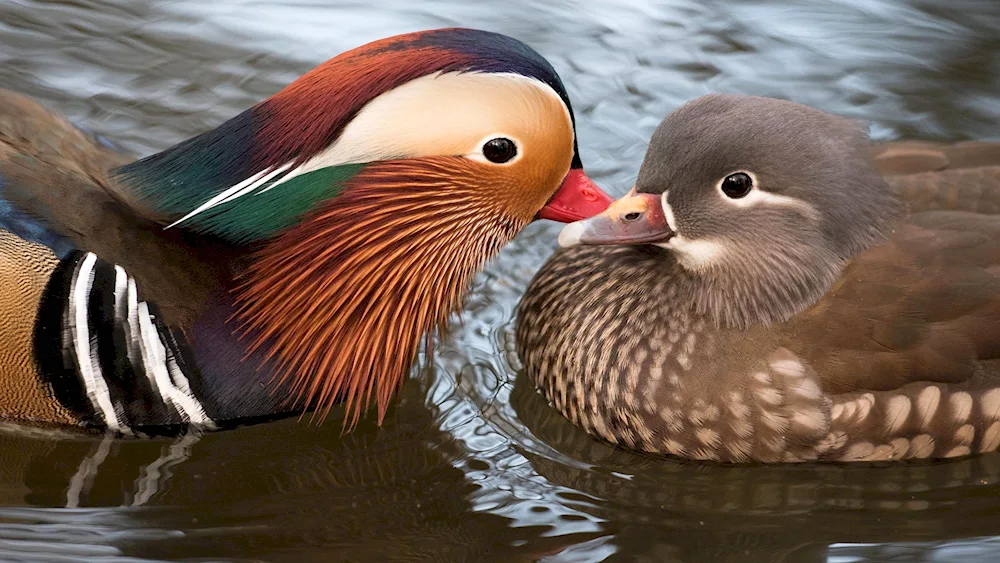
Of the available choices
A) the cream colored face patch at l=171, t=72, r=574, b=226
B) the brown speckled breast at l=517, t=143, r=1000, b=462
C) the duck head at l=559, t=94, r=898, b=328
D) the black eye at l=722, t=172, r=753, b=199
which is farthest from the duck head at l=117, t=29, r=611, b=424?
the brown speckled breast at l=517, t=143, r=1000, b=462

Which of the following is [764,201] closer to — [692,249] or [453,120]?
[692,249]

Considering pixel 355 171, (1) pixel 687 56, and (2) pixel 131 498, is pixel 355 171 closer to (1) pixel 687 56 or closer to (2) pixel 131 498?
(2) pixel 131 498

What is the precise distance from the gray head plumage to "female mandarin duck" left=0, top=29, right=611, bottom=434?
0.78 feet

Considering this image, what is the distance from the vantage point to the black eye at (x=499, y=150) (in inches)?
114

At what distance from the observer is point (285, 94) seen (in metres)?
2.86

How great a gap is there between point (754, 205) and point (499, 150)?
656mm

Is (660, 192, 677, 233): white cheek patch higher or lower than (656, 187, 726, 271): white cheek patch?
higher

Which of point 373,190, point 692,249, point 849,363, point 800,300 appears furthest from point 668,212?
point 373,190

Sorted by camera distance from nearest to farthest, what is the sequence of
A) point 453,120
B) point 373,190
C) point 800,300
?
point 453,120
point 373,190
point 800,300

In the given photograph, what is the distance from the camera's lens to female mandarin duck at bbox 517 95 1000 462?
3020 mm

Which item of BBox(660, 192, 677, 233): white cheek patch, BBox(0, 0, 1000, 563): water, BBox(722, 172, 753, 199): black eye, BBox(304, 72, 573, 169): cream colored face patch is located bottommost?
BBox(0, 0, 1000, 563): water

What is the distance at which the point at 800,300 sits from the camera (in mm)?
3137

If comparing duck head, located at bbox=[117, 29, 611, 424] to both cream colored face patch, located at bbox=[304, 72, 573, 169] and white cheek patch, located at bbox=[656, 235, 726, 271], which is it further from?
white cheek patch, located at bbox=[656, 235, 726, 271]

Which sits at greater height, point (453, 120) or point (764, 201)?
point (453, 120)
